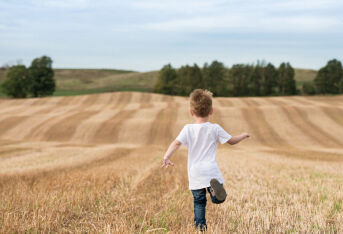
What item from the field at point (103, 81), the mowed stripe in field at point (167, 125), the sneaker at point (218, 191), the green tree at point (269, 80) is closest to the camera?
the sneaker at point (218, 191)

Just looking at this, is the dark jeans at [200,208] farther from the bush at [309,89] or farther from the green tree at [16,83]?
the bush at [309,89]

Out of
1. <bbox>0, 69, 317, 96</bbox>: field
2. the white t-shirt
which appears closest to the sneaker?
the white t-shirt

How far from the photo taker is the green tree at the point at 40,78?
85.7 m

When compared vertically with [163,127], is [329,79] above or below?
above

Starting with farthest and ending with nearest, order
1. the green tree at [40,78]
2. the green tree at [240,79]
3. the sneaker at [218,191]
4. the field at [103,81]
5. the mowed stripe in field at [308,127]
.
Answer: the field at [103,81]
the green tree at [240,79]
the green tree at [40,78]
the mowed stripe in field at [308,127]
the sneaker at [218,191]

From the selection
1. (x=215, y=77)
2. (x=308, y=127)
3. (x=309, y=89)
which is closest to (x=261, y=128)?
(x=308, y=127)

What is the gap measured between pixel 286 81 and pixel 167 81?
3728 cm

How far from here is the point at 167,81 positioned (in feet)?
338

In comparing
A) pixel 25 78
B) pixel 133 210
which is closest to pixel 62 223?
pixel 133 210

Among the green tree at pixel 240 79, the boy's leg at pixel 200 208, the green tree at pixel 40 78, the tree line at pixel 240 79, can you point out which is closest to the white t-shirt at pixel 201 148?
the boy's leg at pixel 200 208

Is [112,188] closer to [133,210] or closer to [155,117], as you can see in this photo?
[133,210]

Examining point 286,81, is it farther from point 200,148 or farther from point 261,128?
point 200,148

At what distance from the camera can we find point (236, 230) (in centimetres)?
462

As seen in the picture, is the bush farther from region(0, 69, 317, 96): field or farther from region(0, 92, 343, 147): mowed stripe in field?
region(0, 92, 343, 147): mowed stripe in field
